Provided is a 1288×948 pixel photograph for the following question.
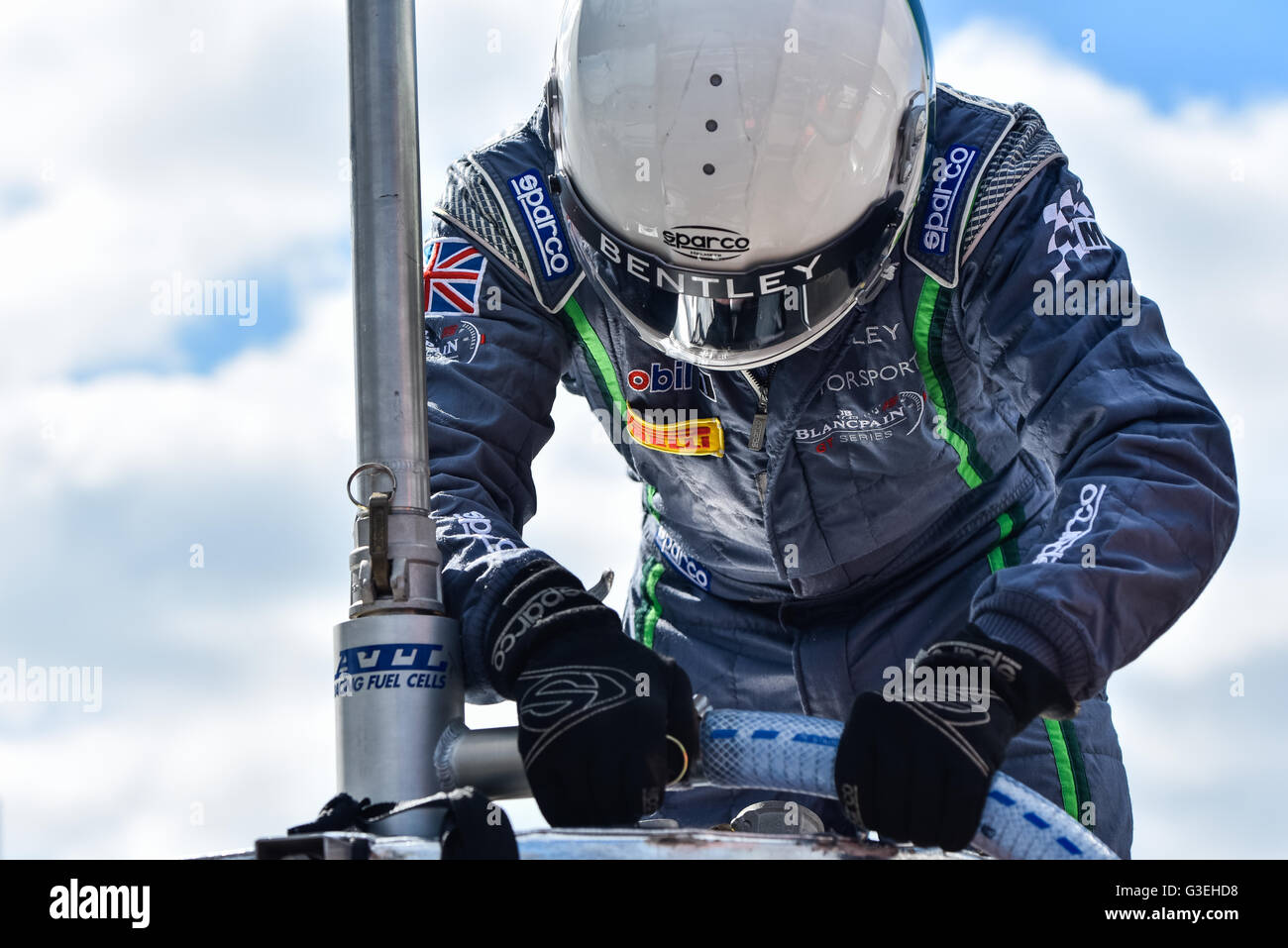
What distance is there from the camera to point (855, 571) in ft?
10.7

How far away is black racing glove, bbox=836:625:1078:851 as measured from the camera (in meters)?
1.84

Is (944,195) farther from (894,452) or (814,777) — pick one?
(814,777)

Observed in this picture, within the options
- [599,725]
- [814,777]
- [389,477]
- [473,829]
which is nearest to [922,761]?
[814,777]

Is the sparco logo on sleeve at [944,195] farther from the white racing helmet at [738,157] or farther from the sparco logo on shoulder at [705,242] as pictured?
the sparco logo on shoulder at [705,242]

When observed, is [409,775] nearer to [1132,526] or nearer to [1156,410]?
[1132,526]

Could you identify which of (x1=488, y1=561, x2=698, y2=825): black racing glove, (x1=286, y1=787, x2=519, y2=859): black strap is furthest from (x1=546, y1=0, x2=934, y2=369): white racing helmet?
(x1=286, y1=787, x2=519, y2=859): black strap

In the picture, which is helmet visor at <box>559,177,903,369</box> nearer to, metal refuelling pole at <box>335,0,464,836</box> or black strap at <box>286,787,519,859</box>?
metal refuelling pole at <box>335,0,464,836</box>

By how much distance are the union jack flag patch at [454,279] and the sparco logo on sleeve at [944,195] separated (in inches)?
33.7

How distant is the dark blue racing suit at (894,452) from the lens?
232 cm

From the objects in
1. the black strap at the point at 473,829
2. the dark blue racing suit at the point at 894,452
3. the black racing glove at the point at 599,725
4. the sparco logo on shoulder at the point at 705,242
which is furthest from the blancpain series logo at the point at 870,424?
the black strap at the point at 473,829

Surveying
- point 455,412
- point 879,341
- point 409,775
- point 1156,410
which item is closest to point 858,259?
point 879,341
